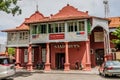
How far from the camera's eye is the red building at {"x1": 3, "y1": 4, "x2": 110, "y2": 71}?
3438cm

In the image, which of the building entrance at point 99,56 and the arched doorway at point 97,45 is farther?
the building entrance at point 99,56

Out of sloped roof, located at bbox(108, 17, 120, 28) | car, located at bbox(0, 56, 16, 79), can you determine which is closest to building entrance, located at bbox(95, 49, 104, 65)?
sloped roof, located at bbox(108, 17, 120, 28)

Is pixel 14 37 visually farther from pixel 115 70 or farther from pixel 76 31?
pixel 115 70

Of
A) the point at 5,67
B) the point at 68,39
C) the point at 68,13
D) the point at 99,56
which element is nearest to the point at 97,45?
the point at 99,56

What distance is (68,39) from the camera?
114 ft

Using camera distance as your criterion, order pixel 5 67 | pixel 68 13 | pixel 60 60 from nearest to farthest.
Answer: pixel 5 67
pixel 68 13
pixel 60 60

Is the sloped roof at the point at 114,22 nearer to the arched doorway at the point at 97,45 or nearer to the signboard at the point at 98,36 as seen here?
the arched doorway at the point at 97,45

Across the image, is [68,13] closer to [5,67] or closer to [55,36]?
[55,36]

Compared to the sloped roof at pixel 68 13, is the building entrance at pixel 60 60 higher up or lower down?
lower down

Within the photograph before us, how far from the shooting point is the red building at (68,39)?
34.4 metres

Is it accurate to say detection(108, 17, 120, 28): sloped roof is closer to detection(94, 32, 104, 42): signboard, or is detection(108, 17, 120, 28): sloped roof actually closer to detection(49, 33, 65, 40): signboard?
detection(94, 32, 104, 42): signboard

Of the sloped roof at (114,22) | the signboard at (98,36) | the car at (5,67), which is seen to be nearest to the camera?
the car at (5,67)

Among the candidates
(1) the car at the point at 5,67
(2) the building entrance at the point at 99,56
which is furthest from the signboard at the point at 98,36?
(1) the car at the point at 5,67

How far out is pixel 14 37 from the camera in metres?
42.5
